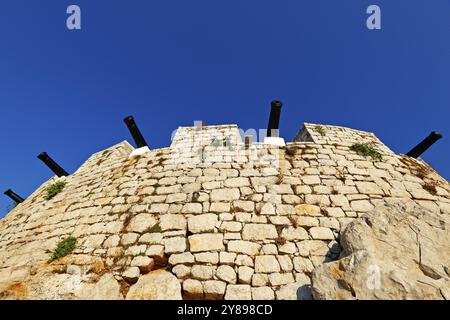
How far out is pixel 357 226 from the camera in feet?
11.2

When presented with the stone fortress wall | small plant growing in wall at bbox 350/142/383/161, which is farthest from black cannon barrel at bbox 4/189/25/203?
small plant growing in wall at bbox 350/142/383/161

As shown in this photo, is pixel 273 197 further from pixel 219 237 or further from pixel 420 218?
pixel 420 218

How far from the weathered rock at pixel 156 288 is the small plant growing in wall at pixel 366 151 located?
4.84 metres

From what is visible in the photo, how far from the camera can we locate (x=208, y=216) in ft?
14.4

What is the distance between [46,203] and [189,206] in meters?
4.14

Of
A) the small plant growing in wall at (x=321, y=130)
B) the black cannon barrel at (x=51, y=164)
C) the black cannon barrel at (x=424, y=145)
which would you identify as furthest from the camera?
the black cannon barrel at (x=51, y=164)

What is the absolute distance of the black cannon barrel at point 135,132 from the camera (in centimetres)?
605

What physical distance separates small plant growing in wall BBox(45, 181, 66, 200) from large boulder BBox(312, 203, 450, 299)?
6439 millimetres

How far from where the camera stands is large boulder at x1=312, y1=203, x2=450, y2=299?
254 cm

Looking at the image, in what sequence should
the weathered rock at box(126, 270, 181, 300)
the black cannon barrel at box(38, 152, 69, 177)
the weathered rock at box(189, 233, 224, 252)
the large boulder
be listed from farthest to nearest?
the black cannon barrel at box(38, 152, 69, 177)
the weathered rock at box(189, 233, 224, 252)
the weathered rock at box(126, 270, 181, 300)
the large boulder

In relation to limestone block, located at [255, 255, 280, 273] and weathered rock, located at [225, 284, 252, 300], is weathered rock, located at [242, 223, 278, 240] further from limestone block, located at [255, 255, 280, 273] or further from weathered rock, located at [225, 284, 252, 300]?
weathered rock, located at [225, 284, 252, 300]

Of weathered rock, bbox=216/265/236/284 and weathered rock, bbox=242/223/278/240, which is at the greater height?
weathered rock, bbox=242/223/278/240

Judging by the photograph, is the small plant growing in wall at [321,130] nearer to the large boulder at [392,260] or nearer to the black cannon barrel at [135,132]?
the large boulder at [392,260]

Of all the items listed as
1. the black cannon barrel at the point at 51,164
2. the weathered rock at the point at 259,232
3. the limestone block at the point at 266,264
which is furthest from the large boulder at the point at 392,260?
the black cannon barrel at the point at 51,164
